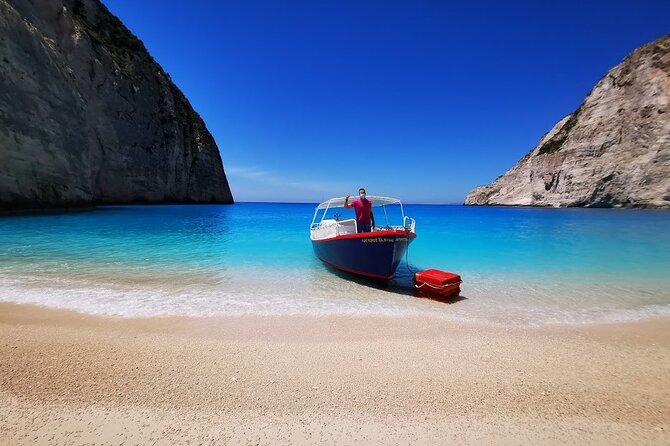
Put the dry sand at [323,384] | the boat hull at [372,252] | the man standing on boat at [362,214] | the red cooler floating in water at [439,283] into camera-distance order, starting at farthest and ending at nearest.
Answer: the man standing on boat at [362,214] → the boat hull at [372,252] → the red cooler floating in water at [439,283] → the dry sand at [323,384]

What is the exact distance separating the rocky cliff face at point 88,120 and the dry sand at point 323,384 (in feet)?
102

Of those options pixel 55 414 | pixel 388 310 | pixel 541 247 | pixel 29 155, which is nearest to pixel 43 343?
pixel 55 414

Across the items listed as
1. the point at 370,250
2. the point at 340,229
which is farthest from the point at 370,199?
the point at 370,250

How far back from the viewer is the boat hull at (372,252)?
1012 centimetres

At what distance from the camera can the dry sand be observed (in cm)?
320

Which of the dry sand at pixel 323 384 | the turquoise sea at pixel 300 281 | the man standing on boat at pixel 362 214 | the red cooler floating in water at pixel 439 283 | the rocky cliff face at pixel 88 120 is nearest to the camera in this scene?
the dry sand at pixel 323 384

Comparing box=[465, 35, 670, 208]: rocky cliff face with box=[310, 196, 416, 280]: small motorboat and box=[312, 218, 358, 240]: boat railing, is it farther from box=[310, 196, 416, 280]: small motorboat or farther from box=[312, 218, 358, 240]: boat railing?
box=[310, 196, 416, 280]: small motorboat

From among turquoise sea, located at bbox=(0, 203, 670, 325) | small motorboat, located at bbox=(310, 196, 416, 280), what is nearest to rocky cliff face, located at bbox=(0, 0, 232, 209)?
turquoise sea, located at bbox=(0, 203, 670, 325)

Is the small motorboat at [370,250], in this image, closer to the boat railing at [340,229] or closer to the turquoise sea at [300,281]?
the boat railing at [340,229]

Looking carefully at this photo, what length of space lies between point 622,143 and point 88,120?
88.4 meters

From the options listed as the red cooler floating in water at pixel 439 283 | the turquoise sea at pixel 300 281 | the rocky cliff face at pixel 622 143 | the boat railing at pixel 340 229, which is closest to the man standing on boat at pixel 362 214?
the boat railing at pixel 340 229

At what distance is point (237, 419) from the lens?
3.34 m

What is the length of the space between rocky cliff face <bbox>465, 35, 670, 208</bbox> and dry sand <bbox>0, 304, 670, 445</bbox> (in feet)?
224

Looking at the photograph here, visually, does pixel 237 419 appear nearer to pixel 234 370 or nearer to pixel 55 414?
pixel 234 370
